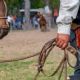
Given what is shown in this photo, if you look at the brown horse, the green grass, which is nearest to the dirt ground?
the green grass

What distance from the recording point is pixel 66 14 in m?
4.38

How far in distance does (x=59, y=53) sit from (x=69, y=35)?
6.93 m

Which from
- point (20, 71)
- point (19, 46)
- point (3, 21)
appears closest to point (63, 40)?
point (3, 21)

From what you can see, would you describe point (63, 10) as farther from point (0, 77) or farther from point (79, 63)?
point (0, 77)

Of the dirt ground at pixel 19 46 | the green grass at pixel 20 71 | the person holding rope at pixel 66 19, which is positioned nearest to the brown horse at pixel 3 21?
the person holding rope at pixel 66 19

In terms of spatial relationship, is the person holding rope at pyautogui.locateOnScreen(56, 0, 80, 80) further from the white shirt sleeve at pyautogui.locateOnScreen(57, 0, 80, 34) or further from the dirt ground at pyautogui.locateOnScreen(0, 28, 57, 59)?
the dirt ground at pyautogui.locateOnScreen(0, 28, 57, 59)

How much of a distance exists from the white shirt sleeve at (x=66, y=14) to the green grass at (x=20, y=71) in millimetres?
3187

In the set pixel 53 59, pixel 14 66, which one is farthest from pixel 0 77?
pixel 53 59

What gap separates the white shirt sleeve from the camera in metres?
4.33

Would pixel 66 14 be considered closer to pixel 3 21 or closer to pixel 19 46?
pixel 3 21

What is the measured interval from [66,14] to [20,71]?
415cm

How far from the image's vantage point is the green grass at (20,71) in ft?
25.3

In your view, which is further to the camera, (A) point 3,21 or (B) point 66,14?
(A) point 3,21

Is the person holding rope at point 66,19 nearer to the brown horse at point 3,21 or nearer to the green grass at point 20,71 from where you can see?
the brown horse at point 3,21
